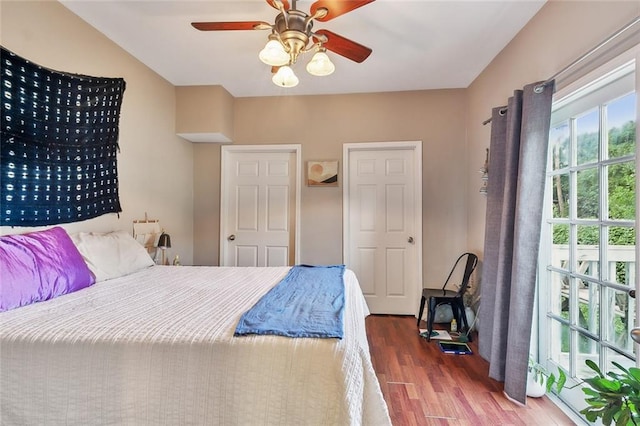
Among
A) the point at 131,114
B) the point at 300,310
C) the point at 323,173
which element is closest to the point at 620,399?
the point at 300,310

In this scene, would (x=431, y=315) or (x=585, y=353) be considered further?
(x=431, y=315)

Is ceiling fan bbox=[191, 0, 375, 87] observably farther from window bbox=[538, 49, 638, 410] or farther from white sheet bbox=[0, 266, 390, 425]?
white sheet bbox=[0, 266, 390, 425]

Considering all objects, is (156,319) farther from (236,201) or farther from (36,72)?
(236,201)

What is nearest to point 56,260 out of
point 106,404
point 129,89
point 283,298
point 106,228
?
point 106,228

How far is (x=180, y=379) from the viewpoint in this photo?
1039 millimetres

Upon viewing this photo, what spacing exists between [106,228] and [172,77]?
5.62ft

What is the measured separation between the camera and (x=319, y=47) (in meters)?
1.78

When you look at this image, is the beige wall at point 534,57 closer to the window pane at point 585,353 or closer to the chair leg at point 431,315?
the chair leg at point 431,315

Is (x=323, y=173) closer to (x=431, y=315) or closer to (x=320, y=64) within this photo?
(x=320, y=64)

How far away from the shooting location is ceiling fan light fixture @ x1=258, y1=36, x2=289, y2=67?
62.2 inches

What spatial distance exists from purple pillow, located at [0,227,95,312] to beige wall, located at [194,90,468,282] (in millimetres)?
1863

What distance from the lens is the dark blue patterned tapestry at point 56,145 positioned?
5.39 feet

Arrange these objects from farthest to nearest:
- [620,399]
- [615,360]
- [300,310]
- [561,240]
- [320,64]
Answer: [561,240] < [320,64] < [615,360] < [300,310] < [620,399]

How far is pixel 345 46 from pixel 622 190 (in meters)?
1.66
